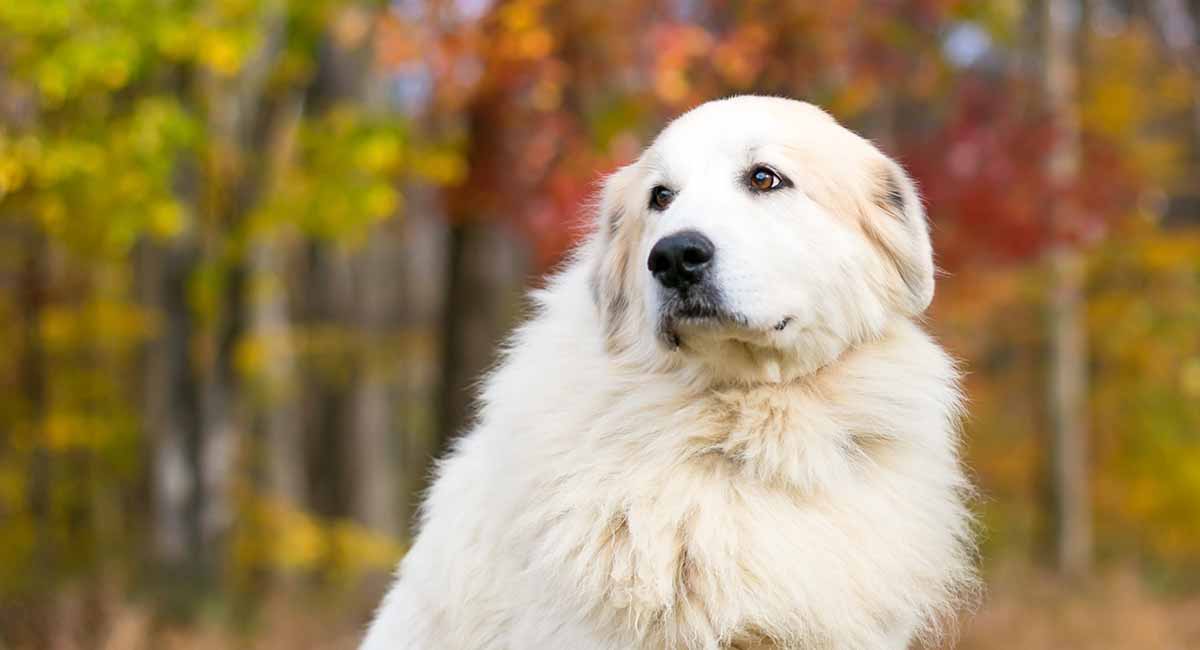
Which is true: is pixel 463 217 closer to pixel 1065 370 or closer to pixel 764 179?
pixel 764 179

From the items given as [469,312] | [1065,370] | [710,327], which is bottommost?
[1065,370]

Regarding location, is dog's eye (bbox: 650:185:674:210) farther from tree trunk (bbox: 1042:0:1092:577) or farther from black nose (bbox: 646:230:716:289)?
tree trunk (bbox: 1042:0:1092:577)

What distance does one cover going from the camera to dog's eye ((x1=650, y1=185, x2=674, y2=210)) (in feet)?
12.4

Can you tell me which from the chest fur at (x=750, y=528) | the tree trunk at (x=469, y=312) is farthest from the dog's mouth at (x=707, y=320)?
the tree trunk at (x=469, y=312)

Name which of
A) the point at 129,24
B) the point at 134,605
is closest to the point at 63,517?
the point at 134,605

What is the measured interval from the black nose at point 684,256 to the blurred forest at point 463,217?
5.09 ft

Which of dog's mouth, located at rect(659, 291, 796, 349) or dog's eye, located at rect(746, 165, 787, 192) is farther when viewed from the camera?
dog's eye, located at rect(746, 165, 787, 192)

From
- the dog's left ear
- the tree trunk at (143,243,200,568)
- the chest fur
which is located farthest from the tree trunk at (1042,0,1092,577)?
the chest fur

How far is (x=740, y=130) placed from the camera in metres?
3.72

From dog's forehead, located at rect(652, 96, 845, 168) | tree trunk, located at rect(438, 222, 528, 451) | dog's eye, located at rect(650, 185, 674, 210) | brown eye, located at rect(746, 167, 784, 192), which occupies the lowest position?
A: tree trunk, located at rect(438, 222, 528, 451)

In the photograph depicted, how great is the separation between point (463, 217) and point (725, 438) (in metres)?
6.97

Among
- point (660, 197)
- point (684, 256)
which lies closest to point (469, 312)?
point (660, 197)

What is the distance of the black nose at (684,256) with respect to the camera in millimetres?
3406

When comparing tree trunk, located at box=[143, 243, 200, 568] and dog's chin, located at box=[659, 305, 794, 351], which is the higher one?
dog's chin, located at box=[659, 305, 794, 351]
